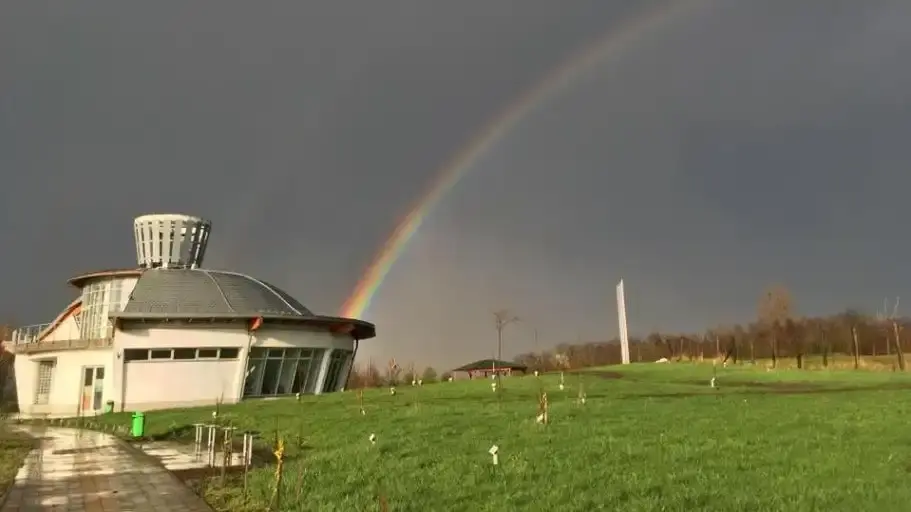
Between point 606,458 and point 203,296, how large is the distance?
1666 inches

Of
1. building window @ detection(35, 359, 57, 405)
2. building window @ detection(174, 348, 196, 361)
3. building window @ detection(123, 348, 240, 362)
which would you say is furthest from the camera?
building window @ detection(35, 359, 57, 405)

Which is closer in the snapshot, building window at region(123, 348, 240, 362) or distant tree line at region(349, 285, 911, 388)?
building window at region(123, 348, 240, 362)

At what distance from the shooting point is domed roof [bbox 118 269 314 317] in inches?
1880

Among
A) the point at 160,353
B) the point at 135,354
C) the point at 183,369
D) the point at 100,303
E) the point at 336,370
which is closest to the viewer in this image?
the point at 135,354

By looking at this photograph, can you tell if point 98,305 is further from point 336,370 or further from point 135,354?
Result: point 336,370

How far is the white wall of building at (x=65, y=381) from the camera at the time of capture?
158 ft

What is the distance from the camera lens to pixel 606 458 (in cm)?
1309

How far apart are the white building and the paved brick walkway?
2744 centimetres

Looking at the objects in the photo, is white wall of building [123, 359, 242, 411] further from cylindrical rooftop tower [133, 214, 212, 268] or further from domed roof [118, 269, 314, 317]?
cylindrical rooftop tower [133, 214, 212, 268]

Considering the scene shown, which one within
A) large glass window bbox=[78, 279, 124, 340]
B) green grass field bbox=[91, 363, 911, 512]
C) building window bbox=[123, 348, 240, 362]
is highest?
large glass window bbox=[78, 279, 124, 340]

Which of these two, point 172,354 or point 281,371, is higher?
point 172,354

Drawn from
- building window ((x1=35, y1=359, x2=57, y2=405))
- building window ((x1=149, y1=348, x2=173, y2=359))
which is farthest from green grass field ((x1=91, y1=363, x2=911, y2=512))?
building window ((x1=35, y1=359, x2=57, y2=405))

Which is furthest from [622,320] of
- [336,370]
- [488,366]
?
[336,370]

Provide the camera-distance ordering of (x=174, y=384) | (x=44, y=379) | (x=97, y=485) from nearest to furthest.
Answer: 1. (x=97, y=485)
2. (x=174, y=384)
3. (x=44, y=379)
